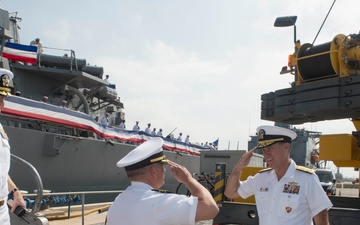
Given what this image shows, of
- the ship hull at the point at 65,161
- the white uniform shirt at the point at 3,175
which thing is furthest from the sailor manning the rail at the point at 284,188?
the ship hull at the point at 65,161

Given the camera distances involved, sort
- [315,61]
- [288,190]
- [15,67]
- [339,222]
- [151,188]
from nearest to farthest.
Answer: [151,188], [288,190], [339,222], [315,61], [15,67]

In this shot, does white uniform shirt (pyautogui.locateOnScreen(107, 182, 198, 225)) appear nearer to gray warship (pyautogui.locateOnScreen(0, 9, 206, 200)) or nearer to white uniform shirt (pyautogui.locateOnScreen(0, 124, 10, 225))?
white uniform shirt (pyautogui.locateOnScreen(0, 124, 10, 225))

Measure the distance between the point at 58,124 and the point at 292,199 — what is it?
11.1 metres

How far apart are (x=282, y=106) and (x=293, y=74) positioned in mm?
646

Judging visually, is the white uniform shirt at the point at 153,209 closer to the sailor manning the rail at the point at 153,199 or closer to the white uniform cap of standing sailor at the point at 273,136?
the sailor manning the rail at the point at 153,199

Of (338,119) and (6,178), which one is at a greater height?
(338,119)

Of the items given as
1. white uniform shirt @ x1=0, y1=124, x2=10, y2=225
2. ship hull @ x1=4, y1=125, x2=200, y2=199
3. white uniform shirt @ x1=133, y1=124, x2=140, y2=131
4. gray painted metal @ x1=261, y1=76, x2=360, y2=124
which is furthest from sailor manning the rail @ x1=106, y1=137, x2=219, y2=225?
white uniform shirt @ x1=133, y1=124, x2=140, y2=131

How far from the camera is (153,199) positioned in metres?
2.06

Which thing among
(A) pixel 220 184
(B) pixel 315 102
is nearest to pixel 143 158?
(B) pixel 315 102

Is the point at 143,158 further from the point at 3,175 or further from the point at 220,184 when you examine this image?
the point at 220,184

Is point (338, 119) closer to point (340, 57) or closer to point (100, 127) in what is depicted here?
point (340, 57)

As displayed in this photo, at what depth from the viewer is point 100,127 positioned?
14953 mm

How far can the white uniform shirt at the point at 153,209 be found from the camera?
2002 mm

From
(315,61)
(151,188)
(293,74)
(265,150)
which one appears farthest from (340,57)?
(151,188)
